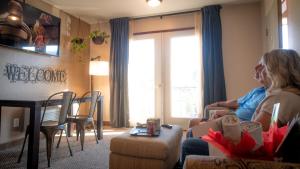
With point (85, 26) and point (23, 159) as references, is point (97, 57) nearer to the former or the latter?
point (85, 26)

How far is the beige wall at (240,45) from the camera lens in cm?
384

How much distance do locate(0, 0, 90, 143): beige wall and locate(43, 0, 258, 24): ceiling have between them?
0.25 metres

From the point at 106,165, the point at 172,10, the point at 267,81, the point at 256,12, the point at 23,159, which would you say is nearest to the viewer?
the point at 267,81

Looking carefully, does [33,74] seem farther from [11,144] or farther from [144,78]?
[144,78]

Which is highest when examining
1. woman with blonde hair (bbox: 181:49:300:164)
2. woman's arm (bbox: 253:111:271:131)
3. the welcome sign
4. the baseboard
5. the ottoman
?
the welcome sign

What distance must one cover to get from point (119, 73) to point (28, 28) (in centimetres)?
189

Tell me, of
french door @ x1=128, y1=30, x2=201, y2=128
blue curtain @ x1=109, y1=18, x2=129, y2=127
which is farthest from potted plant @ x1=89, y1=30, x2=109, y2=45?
french door @ x1=128, y1=30, x2=201, y2=128

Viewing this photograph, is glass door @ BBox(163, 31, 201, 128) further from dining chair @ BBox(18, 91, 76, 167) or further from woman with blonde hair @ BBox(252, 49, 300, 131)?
woman with blonde hair @ BBox(252, 49, 300, 131)

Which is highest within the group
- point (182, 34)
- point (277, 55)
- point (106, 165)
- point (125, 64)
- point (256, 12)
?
point (256, 12)

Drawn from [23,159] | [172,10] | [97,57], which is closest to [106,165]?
[23,159]

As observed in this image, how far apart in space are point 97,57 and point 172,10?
1876mm

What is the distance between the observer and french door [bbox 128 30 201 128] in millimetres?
4180

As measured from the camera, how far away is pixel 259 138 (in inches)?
30.5

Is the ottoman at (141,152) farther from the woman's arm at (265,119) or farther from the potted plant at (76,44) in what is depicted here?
the potted plant at (76,44)
